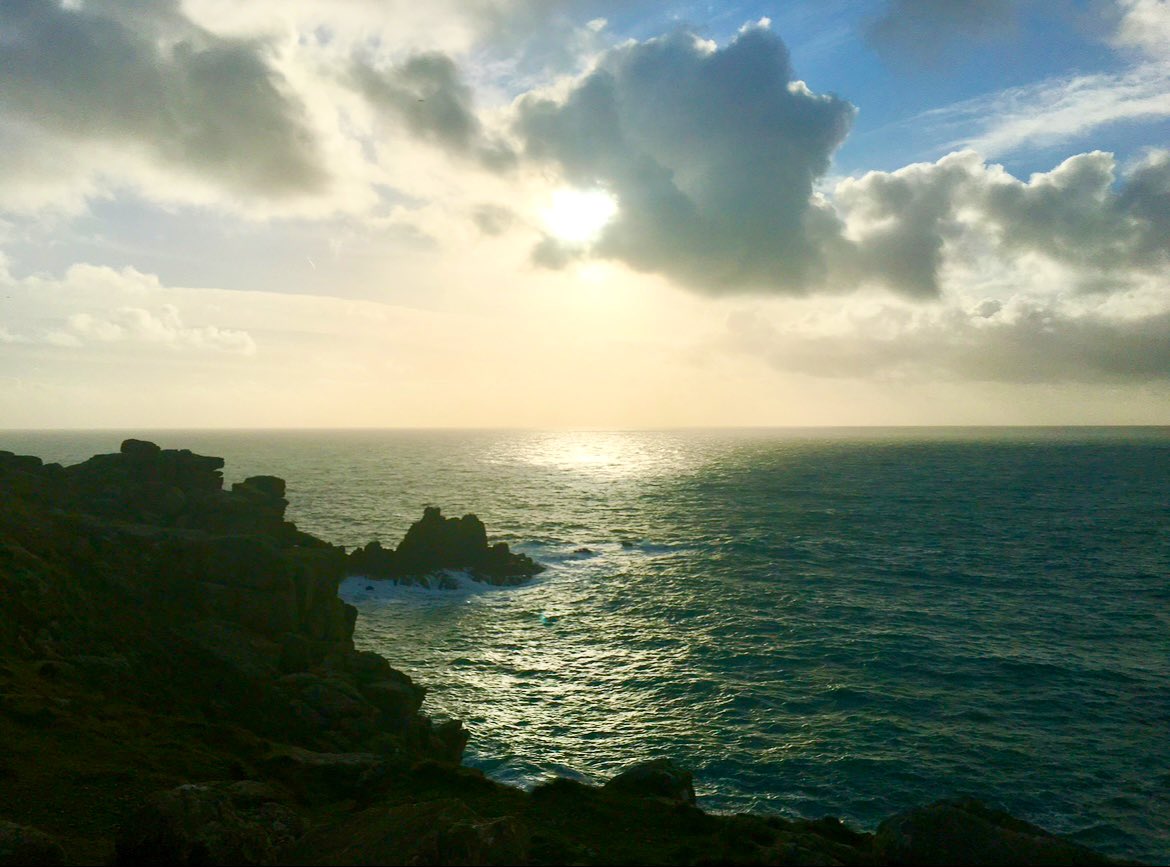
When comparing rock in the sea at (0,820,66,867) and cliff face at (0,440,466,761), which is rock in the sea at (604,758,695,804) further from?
rock in the sea at (0,820,66,867)

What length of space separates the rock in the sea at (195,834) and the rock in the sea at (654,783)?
11239 millimetres

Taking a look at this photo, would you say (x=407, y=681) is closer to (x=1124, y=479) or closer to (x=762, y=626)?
(x=762, y=626)

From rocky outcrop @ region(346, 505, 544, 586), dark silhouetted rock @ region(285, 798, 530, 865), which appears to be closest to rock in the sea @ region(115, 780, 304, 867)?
dark silhouetted rock @ region(285, 798, 530, 865)

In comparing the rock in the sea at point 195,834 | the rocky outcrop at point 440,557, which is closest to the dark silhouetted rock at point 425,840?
the rock in the sea at point 195,834

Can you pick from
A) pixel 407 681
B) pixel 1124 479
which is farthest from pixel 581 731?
pixel 1124 479

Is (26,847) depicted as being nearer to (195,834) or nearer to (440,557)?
(195,834)

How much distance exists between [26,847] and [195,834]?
3160 millimetres

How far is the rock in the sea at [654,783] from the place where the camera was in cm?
2233

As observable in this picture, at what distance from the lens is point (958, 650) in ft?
158

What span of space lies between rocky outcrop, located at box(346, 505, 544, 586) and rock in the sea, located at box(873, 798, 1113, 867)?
58191mm

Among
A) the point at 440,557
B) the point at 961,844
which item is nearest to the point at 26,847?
the point at 961,844

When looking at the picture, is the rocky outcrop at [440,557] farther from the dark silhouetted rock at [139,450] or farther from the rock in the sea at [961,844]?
the rock in the sea at [961,844]

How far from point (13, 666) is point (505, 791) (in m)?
19.7

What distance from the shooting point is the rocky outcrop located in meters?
71.9
